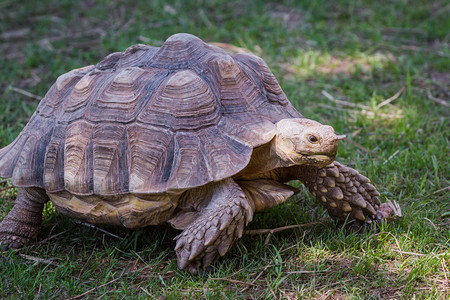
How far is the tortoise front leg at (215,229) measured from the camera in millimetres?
2580

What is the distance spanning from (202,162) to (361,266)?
0.94 metres

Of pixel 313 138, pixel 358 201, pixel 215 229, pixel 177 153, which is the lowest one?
pixel 358 201

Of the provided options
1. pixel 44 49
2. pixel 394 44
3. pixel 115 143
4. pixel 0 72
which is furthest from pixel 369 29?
pixel 115 143

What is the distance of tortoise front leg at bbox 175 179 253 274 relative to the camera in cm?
258

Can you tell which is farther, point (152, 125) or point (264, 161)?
point (264, 161)

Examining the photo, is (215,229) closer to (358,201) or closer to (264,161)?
(264,161)

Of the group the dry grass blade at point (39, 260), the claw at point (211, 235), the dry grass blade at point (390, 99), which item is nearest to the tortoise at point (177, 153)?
the claw at point (211, 235)

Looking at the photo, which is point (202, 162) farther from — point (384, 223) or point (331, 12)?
point (331, 12)

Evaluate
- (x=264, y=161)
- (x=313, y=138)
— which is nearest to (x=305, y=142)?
(x=313, y=138)

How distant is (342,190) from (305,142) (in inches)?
21.7

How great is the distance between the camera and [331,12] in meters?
7.16

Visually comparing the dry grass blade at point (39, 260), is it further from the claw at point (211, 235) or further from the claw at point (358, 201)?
the claw at point (358, 201)

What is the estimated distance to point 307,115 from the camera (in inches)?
183

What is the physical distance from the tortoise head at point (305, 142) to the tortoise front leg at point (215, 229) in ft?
1.03
